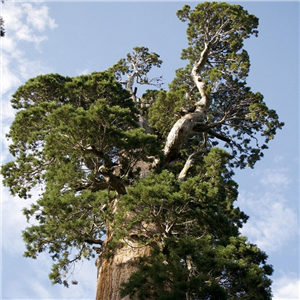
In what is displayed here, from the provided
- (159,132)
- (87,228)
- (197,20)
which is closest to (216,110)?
(159,132)

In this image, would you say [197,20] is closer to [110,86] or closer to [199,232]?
[110,86]

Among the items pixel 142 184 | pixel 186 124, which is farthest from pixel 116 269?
pixel 186 124

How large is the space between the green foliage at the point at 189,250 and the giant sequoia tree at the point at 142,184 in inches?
0.6

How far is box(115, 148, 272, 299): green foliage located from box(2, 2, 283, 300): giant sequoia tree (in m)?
0.02

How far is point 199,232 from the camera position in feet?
24.5

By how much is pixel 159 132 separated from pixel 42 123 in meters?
3.56

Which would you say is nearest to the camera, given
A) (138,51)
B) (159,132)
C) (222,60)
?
(159,132)

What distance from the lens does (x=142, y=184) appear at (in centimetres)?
658

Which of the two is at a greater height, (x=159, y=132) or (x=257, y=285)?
(x=159, y=132)

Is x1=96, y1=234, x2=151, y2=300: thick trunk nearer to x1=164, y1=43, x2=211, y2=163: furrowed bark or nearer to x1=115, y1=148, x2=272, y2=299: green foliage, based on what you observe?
x1=115, y1=148, x2=272, y2=299: green foliage

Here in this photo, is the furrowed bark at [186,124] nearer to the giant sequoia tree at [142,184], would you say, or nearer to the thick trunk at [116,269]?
the giant sequoia tree at [142,184]

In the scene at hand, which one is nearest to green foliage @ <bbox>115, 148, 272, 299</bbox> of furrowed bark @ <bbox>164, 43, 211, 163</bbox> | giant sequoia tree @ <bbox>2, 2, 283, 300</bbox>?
giant sequoia tree @ <bbox>2, 2, 283, 300</bbox>

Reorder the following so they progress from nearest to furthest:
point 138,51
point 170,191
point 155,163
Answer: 1. point 170,191
2. point 155,163
3. point 138,51

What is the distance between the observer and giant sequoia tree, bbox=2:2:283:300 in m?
5.94
